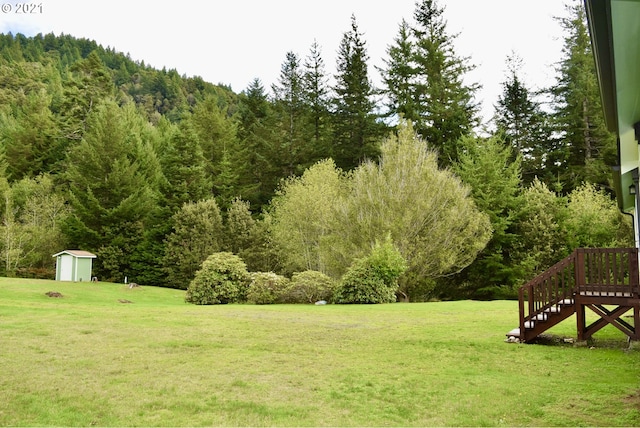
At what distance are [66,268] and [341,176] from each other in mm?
20479

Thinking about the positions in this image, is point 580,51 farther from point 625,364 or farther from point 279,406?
point 279,406

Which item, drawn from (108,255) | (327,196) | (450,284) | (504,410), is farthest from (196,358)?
(108,255)

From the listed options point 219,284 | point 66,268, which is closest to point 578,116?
point 219,284

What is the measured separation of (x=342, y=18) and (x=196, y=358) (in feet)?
152

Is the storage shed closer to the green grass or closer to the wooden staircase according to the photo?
the green grass

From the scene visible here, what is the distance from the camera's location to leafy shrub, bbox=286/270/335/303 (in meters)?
23.7

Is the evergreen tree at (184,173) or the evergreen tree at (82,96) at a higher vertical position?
the evergreen tree at (82,96)

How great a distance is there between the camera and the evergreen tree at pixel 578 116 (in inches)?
1500

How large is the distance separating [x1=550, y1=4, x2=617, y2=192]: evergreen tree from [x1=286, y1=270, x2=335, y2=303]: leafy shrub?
24.2 meters

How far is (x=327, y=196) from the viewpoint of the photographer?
32.2 meters

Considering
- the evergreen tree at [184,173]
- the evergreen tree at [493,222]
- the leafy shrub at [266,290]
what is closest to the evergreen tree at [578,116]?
the evergreen tree at [493,222]

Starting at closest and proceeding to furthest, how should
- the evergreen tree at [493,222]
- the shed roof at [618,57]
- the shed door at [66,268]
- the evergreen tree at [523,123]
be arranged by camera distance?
the shed roof at [618,57] → the shed door at [66,268] → the evergreen tree at [493,222] → the evergreen tree at [523,123]

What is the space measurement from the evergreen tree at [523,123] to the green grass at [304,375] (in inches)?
1211

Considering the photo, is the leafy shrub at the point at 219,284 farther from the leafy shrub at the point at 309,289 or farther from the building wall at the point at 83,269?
the building wall at the point at 83,269
